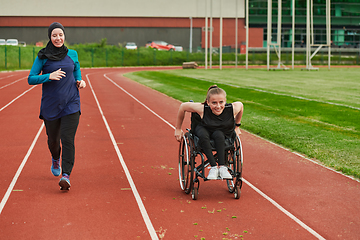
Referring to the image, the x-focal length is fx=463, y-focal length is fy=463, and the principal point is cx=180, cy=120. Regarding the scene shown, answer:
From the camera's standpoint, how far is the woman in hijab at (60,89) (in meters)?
5.70

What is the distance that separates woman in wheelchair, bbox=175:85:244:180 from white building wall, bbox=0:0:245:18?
64.9 meters

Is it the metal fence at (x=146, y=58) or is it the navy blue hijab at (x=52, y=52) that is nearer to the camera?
the navy blue hijab at (x=52, y=52)

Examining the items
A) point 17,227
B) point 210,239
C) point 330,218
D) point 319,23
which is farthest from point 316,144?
point 319,23

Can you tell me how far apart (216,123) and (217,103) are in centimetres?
24

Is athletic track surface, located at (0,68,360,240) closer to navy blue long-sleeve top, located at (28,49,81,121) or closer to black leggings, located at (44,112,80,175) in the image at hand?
black leggings, located at (44,112,80,175)

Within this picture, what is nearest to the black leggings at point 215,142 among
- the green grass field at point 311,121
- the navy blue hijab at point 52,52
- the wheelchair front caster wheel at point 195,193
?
the wheelchair front caster wheel at point 195,193

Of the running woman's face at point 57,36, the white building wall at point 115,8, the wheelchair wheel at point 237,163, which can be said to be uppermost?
the white building wall at point 115,8

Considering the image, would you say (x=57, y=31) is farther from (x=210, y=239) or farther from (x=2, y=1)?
(x=2, y=1)

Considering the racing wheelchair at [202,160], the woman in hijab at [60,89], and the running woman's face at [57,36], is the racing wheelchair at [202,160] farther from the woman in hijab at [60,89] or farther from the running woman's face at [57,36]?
the running woman's face at [57,36]

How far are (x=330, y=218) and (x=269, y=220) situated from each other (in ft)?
2.24

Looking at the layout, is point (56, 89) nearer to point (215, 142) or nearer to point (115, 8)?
point (215, 142)

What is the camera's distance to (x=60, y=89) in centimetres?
576

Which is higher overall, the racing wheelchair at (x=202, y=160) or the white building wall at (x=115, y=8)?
the white building wall at (x=115, y=8)

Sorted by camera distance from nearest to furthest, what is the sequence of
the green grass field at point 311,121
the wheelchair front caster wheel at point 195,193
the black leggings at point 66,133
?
the wheelchair front caster wheel at point 195,193
the black leggings at point 66,133
the green grass field at point 311,121
